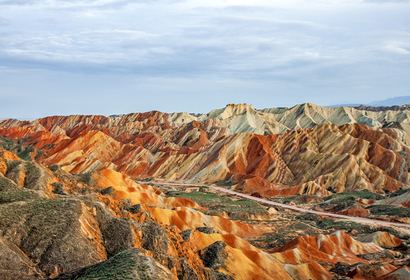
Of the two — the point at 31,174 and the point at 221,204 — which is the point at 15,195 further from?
the point at 221,204

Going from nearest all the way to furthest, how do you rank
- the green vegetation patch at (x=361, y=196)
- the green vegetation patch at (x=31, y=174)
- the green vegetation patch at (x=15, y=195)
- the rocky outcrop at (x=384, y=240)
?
the green vegetation patch at (x=15, y=195)
the green vegetation patch at (x=31, y=174)
the rocky outcrop at (x=384, y=240)
the green vegetation patch at (x=361, y=196)

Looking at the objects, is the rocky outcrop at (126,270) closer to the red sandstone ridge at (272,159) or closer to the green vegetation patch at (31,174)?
the green vegetation patch at (31,174)

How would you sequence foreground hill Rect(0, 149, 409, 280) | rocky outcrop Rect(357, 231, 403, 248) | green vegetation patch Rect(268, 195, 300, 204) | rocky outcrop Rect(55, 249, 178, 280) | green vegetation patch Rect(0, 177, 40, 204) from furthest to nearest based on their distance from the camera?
green vegetation patch Rect(268, 195, 300, 204)
rocky outcrop Rect(357, 231, 403, 248)
green vegetation patch Rect(0, 177, 40, 204)
foreground hill Rect(0, 149, 409, 280)
rocky outcrop Rect(55, 249, 178, 280)

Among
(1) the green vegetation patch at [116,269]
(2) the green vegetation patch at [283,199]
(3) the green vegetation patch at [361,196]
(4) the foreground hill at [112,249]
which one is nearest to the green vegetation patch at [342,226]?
(4) the foreground hill at [112,249]

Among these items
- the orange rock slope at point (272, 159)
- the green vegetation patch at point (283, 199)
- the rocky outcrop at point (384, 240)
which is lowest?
the green vegetation patch at point (283, 199)

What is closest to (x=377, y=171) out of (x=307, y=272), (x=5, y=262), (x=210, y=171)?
(x=210, y=171)

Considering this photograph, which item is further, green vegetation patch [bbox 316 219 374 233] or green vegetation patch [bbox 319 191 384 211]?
green vegetation patch [bbox 319 191 384 211]

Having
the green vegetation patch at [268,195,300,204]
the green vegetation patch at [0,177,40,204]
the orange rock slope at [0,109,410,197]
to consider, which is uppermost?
the green vegetation patch at [0,177,40,204]

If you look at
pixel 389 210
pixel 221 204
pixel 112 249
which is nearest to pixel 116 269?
pixel 112 249

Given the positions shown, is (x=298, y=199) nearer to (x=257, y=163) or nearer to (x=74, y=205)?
(x=257, y=163)

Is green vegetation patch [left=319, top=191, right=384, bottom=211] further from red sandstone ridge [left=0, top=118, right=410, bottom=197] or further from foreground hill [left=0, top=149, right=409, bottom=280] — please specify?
foreground hill [left=0, top=149, right=409, bottom=280]

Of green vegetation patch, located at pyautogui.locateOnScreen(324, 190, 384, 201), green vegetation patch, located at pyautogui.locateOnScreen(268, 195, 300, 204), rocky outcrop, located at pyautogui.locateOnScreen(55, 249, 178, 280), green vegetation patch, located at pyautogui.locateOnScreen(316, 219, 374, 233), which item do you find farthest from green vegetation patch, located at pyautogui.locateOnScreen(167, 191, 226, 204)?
rocky outcrop, located at pyautogui.locateOnScreen(55, 249, 178, 280)
